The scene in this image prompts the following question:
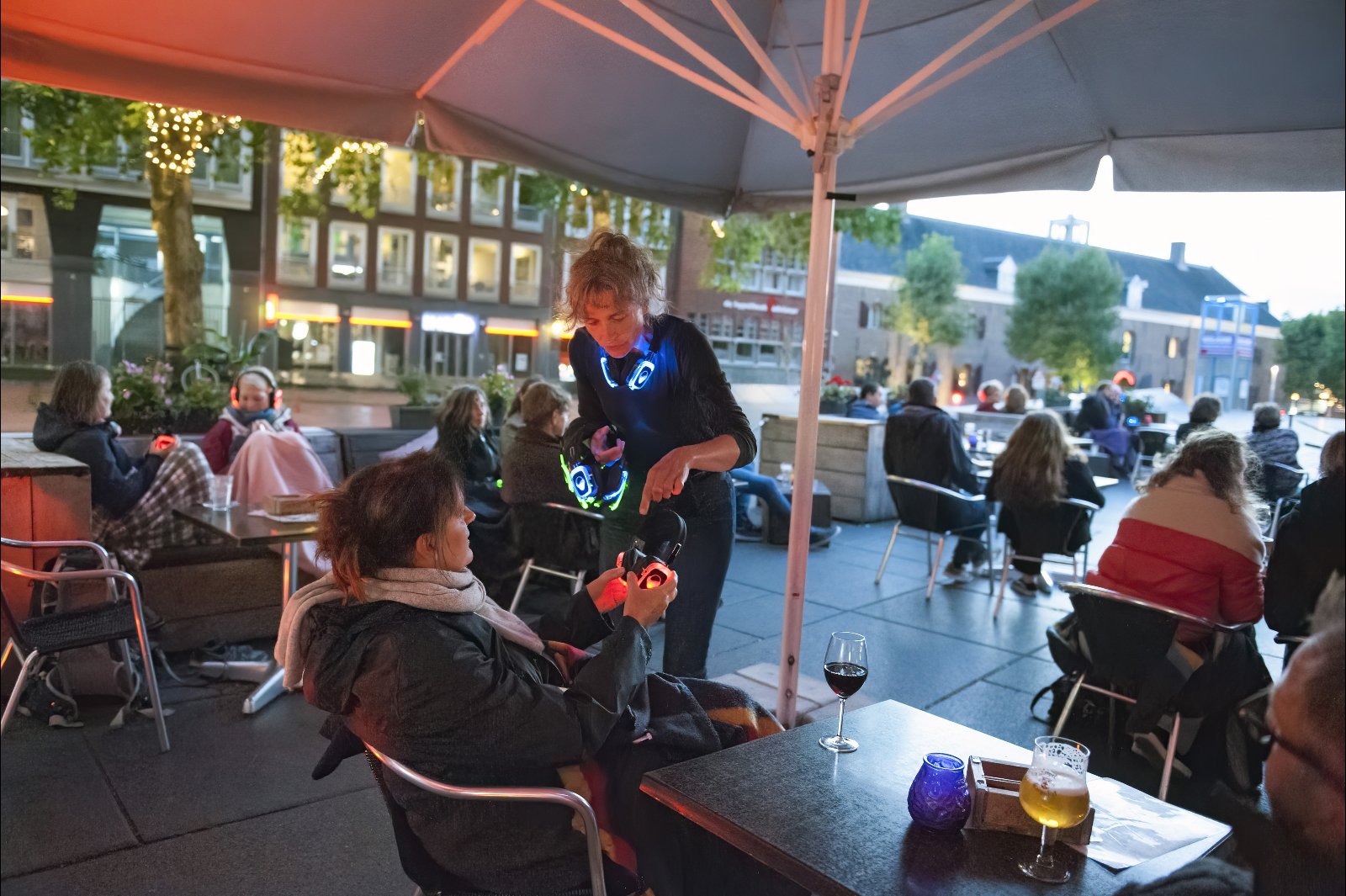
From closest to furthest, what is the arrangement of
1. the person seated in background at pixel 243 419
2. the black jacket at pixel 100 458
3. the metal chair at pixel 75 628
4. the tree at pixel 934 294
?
the metal chair at pixel 75 628 < the black jacket at pixel 100 458 < the person seated in background at pixel 243 419 < the tree at pixel 934 294

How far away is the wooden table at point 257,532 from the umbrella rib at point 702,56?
2229 millimetres

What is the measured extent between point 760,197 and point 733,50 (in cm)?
100

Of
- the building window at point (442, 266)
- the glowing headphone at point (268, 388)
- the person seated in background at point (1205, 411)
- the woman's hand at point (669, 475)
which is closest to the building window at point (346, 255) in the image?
the building window at point (442, 266)

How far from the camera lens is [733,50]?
4.16 m

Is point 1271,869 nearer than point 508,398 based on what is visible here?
Yes

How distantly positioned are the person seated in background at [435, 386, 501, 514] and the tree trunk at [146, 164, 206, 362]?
6202 mm

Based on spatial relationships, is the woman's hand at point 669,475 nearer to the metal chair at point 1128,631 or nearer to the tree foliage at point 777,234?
the metal chair at point 1128,631

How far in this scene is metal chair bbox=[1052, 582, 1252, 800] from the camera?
3.43 meters

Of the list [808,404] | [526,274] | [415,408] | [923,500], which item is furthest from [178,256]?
[526,274]

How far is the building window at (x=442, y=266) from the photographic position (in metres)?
31.1

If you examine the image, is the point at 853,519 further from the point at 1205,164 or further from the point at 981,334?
the point at 981,334

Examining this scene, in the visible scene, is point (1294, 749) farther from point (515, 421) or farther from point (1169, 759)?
point (515, 421)

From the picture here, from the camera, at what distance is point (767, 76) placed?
156 inches

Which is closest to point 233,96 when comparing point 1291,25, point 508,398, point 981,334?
point 1291,25
